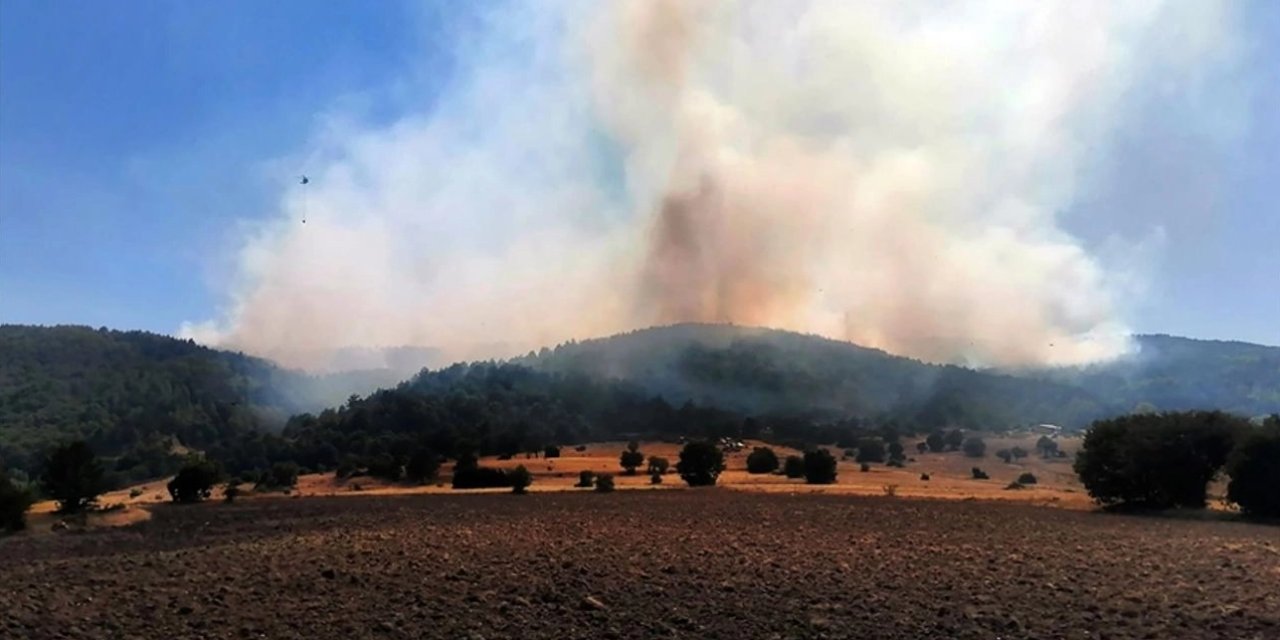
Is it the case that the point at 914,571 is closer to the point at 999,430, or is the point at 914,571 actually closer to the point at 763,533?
the point at 763,533

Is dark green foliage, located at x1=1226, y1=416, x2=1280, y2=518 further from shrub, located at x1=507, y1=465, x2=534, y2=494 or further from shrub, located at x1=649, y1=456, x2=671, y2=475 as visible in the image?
shrub, located at x1=649, y1=456, x2=671, y2=475

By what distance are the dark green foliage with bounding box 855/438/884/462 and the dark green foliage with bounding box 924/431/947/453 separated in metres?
11.2

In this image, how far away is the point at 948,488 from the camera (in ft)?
301

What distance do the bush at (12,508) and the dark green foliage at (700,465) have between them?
173ft

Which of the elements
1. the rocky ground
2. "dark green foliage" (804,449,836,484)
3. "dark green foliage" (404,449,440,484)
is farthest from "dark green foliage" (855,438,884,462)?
the rocky ground

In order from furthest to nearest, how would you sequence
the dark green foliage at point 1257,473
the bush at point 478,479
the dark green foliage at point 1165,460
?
the bush at point 478,479, the dark green foliage at point 1165,460, the dark green foliage at point 1257,473

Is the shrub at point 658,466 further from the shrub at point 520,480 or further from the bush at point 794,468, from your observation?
the shrub at point 520,480

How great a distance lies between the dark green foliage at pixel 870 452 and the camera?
13812cm

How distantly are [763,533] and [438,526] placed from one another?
16290mm

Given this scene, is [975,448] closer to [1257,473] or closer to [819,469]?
[819,469]

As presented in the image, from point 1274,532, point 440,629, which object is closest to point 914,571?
point 440,629

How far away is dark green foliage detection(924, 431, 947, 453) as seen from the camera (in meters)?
156

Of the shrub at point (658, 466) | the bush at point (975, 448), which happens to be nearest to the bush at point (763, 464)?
the shrub at point (658, 466)

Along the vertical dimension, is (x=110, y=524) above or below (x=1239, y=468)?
below
